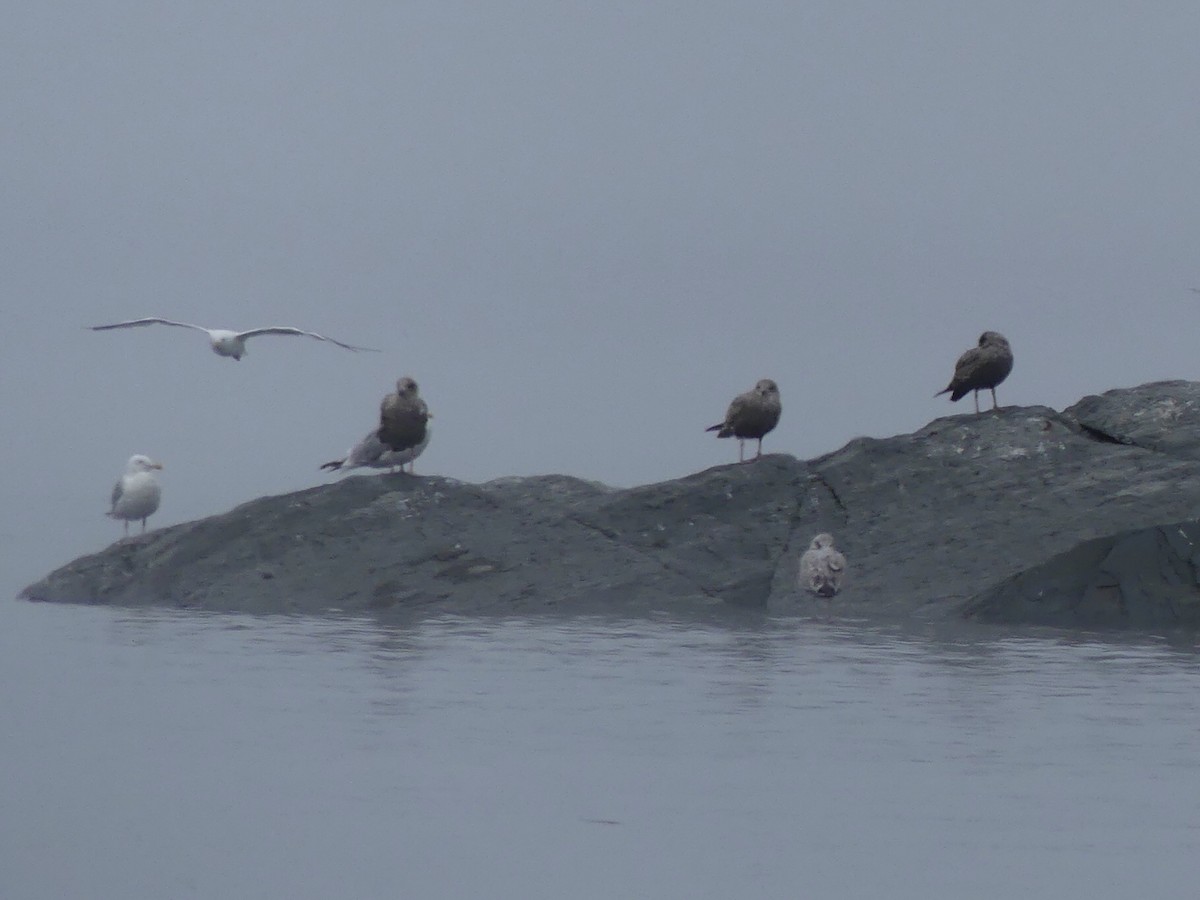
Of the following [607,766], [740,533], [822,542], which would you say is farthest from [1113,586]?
[607,766]

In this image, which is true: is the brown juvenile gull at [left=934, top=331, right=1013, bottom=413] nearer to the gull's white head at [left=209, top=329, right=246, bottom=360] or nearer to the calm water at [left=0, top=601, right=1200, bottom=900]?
the calm water at [left=0, top=601, right=1200, bottom=900]

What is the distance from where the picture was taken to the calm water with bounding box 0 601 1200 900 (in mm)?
7641

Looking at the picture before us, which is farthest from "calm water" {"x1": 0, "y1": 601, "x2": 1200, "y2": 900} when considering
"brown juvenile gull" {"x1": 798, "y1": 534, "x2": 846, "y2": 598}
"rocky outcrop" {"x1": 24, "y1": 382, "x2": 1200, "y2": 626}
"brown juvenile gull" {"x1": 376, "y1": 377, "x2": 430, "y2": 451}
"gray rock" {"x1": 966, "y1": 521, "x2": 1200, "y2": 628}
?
"brown juvenile gull" {"x1": 376, "y1": 377, "x2": 430, "y2": 451}

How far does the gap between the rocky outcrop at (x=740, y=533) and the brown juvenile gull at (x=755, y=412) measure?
140cm

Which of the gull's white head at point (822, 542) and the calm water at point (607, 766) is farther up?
the gull's white head at point (822, 542)

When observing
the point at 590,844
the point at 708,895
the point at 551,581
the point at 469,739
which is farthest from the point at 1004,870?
the point at 551,581

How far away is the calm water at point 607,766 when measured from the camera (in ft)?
25.1

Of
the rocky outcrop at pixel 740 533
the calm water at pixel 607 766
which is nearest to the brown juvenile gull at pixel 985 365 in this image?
the rocky outcrop at pixel 740 533

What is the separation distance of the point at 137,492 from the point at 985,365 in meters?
9.47

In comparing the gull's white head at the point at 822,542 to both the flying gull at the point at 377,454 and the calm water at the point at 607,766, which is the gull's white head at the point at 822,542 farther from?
the flying gull at the point at 377,454

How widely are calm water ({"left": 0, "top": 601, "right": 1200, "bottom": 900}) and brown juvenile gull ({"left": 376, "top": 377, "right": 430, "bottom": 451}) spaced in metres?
4.35

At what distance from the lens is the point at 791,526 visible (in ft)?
56.0

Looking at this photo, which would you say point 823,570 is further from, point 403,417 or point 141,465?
point 141,465

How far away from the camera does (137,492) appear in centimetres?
2105
